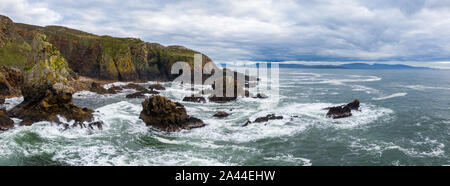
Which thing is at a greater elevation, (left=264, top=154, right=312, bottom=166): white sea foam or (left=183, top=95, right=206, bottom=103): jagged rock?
(left=183, top=95, right=206, bottom=103): jagged rock

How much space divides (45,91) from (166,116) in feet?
43.1

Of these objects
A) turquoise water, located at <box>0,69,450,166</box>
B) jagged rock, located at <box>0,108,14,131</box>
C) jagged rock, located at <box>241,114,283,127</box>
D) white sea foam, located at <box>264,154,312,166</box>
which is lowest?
white sea foam, located at <box>264,154,312,166</box>

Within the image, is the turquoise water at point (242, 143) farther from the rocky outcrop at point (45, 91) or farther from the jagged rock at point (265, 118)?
the rocky outcrop at point (45, 91)

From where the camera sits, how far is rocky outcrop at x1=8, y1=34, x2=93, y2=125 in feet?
89.5

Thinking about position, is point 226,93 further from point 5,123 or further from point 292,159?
point 5,123

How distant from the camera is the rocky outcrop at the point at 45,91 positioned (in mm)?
27281

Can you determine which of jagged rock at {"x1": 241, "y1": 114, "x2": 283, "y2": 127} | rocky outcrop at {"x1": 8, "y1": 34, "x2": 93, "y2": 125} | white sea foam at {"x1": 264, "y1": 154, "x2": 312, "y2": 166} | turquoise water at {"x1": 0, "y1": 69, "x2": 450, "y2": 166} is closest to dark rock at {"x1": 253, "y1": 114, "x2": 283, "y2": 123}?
jagged rock at {"x1": 241, "y1": 114, "x2": 283, "y2": 127}

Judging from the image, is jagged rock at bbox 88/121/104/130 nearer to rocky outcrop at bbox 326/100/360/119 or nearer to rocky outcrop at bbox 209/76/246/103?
rocky outcrop at bbox 209/76/246/103

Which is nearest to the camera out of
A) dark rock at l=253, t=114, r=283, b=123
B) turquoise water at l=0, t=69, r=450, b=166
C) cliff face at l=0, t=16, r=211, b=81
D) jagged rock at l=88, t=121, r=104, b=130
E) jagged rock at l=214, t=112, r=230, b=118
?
turquoise water at l=0, t=69, r=450, b=166

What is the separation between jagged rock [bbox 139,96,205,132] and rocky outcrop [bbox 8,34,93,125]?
6.39 meters

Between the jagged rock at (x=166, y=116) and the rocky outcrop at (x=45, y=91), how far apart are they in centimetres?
639

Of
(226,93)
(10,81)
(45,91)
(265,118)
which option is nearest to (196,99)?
(226,93)

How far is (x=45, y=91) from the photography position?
94.1 ft
